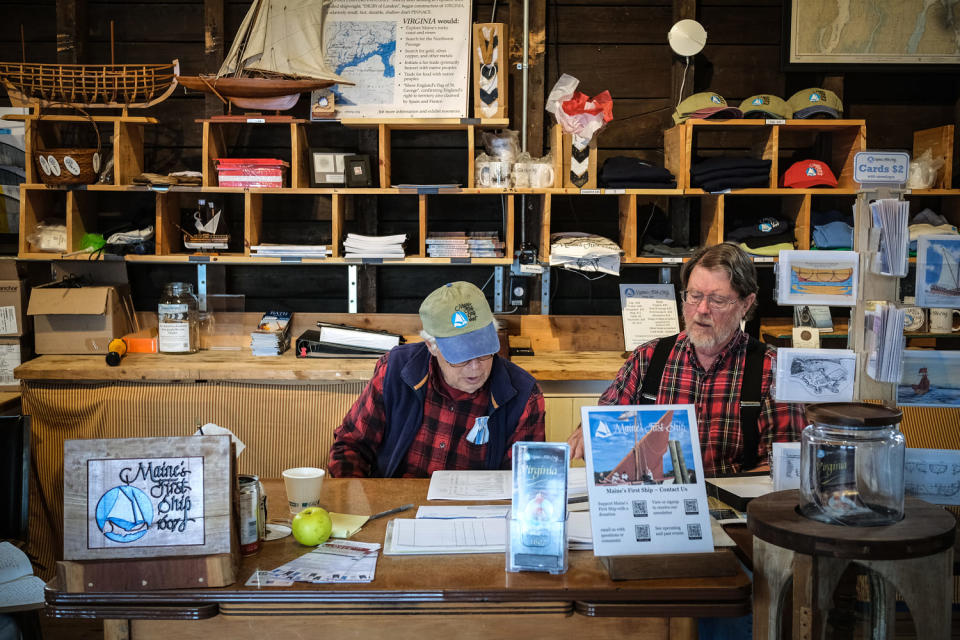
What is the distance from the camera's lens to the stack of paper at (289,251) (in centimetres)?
396

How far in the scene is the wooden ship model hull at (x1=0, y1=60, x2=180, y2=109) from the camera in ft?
12.8

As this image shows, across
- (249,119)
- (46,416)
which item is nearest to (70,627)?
(46,416)

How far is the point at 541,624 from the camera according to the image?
162 centimetres

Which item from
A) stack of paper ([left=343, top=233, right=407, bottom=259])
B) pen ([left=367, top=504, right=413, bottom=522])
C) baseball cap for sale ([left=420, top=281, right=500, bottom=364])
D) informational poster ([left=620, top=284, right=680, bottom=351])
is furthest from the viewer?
informational poster ([left=620, top=284, right=680, bottom=351])

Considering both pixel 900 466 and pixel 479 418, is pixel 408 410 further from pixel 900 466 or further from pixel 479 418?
pixel 900 466

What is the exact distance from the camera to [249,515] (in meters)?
1.74

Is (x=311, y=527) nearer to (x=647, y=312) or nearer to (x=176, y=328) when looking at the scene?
(x=176, y=328)

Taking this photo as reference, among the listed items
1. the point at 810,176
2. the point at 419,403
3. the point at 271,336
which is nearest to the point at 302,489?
the point at 419,403

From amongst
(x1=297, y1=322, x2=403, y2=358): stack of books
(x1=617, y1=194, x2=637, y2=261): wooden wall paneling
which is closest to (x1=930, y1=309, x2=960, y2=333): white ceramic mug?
(x1=617, y1=194, x2=637, y2=261): wooden wall paneling

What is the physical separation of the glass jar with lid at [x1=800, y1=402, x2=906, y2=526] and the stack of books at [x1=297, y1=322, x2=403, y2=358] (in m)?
2.52

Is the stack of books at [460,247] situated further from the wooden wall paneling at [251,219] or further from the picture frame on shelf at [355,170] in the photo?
the wooden wall paneling at [251,219]

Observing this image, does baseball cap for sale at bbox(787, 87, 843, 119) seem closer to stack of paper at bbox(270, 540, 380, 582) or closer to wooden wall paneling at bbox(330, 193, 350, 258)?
wooden wall paneling at bbox(330, 193, 350, 258)

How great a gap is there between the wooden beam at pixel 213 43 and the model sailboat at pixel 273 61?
183 millimetres

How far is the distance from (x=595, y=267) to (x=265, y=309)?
178 cm
